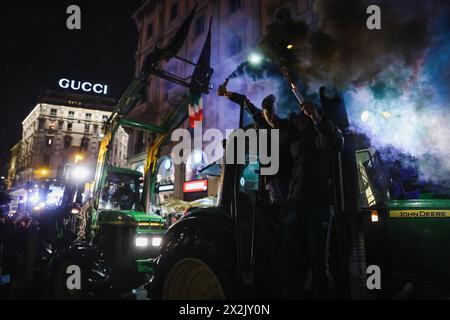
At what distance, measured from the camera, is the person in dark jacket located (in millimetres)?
2596

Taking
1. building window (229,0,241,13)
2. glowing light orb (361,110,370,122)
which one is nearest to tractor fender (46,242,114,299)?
glowing light orb (361,110,370,122)

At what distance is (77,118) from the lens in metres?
69.5

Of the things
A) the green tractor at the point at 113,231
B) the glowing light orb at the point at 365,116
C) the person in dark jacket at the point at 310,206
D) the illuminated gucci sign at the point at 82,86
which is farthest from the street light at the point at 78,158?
the illuminated gucci sign at the point at 82,86

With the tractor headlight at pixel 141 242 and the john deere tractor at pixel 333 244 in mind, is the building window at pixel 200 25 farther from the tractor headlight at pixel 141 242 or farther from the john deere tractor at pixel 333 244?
the john deere tractor at pixel 333 244

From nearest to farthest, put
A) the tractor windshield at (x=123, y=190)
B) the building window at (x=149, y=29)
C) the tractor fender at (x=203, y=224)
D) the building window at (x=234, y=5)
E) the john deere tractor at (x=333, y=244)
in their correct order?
1. the john deere tractor at (x=333, y=244)
2. the tractor fender at (x=203, y=224)
3. the tractor windshield at (x=123, y=190)
4. the building window at (x=234, y=5)
5. the building window at (x=149, y=29)

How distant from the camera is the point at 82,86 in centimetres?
6819

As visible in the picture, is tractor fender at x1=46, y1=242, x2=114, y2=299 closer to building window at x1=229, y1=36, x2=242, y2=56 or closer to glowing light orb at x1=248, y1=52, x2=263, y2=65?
glowing light orb at x1=248, y1=52, x2=263, y2=65

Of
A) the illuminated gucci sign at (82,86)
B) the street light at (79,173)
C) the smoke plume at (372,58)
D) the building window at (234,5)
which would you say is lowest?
the street light at (79,173)

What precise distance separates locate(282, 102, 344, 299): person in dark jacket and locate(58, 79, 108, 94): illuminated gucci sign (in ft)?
241

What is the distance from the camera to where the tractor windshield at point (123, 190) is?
7559 mm

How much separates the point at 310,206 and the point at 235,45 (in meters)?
22.2

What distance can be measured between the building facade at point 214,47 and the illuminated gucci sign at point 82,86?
39.9m

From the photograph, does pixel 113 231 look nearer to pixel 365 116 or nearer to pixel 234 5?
pixel 365 116

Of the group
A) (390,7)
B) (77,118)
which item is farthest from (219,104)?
(77,118)
